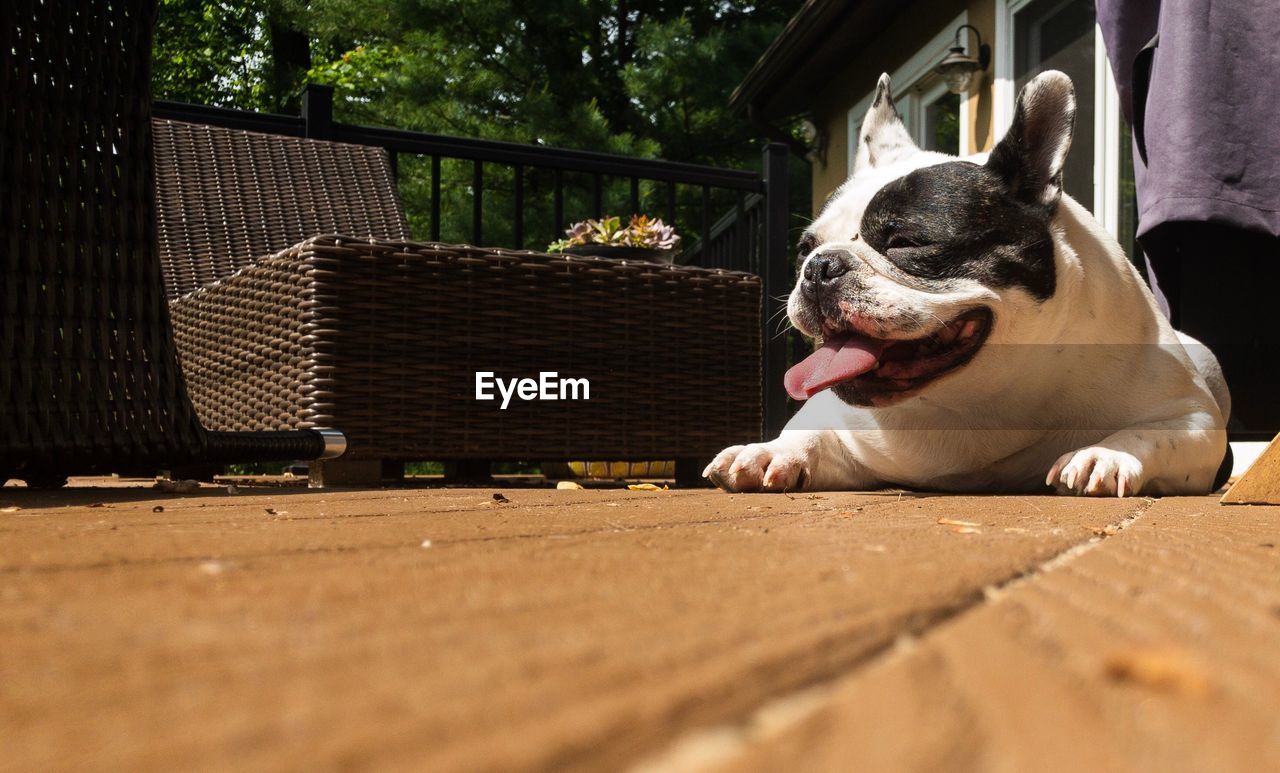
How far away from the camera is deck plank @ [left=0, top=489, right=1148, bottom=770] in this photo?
0.79ft

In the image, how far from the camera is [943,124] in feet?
17.6

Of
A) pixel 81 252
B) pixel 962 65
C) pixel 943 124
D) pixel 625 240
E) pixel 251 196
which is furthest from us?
pixel 943 124

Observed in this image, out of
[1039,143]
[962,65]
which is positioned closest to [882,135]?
[1039,143]

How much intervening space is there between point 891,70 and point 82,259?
5033 millimetres

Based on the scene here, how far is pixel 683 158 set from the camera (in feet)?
32.7

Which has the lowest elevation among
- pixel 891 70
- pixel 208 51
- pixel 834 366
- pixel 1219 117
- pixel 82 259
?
pixel 834 366

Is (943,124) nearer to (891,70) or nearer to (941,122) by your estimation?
(941,122)

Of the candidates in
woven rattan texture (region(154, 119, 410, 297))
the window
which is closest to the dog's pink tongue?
woven rattan texture (region(154, 119, 410, 297))

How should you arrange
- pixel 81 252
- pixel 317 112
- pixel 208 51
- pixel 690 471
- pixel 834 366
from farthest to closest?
pixel 208 51
pixel 317 112
pixel 690 471
pixel 834 366
pixel 81 252

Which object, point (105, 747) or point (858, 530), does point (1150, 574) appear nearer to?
point (858, 530)

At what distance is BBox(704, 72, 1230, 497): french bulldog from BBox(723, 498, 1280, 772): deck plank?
1.37m

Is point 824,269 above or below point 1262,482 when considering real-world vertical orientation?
above

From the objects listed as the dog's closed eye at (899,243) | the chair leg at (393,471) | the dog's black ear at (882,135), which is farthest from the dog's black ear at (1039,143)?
the chair leg at (393,471)

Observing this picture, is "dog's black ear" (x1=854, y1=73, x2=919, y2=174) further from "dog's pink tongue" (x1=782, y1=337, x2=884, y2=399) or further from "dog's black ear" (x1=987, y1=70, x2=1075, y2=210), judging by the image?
"dog's pink tongue" (x1=782, y1=337, x2=884, y2=399)
